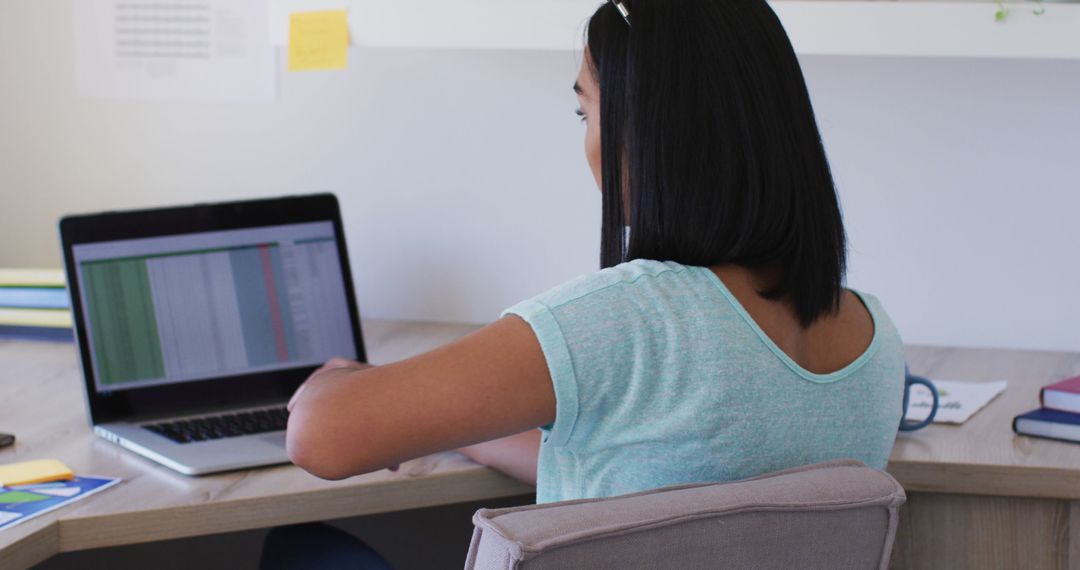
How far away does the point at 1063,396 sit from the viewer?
1.40m

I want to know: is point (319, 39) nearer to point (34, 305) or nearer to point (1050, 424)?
point (34, 305)

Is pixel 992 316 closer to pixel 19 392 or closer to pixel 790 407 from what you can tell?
pixel 790 407

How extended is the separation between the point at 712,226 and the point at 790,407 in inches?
6.3

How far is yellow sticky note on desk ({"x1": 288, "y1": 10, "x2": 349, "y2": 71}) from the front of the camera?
1.67m

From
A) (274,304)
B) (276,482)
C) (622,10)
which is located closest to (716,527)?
(622,10)

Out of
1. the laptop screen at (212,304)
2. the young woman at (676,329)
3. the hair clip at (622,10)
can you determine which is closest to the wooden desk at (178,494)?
the laptop screen at (212,304)

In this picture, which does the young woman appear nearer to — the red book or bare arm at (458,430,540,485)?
bare arm at (458,430,540,485)

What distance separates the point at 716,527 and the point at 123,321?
3.20ft

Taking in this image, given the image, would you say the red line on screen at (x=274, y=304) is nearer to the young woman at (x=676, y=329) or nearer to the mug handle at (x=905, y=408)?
the young woman at (x=676, y=329)

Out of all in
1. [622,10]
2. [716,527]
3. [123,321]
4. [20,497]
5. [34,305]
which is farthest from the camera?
[34,305]

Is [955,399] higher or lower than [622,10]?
lower

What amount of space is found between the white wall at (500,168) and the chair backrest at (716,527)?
3.35 feet

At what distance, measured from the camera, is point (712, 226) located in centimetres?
98

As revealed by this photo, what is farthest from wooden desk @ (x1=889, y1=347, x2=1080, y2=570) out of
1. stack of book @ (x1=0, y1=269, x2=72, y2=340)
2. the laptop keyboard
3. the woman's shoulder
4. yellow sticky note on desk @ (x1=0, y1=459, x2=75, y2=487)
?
stack of book @ (x1=0, y1=269, x2=72, y2=340)
